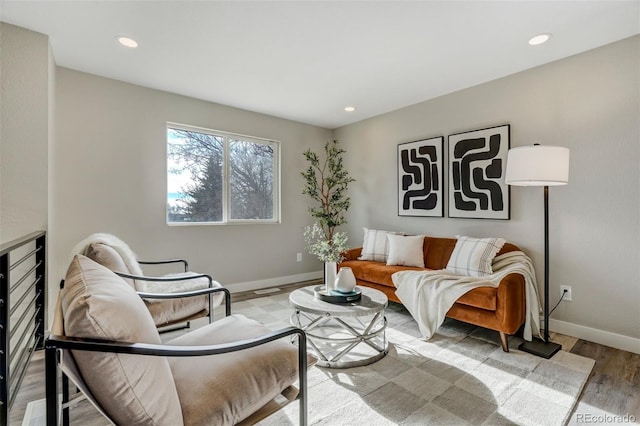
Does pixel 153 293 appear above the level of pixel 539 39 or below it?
below

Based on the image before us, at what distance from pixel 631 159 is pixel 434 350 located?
2.13m

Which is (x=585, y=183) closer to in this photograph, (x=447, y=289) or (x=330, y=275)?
(x=447, y=289)

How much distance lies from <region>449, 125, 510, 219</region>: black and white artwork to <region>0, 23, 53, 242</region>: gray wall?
3.82 meters

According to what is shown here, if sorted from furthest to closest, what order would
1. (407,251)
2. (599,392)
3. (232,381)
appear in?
(407,251)
(599,392)
(232,381)

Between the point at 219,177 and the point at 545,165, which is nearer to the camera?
the point at 545,165

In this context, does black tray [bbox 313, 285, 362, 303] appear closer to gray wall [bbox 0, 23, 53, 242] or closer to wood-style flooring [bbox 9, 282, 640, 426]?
wood-style flooring [bbox 9, 282, 640, 426]

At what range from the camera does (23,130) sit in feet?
7.68

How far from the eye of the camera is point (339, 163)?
15.4 ft

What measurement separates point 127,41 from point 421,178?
3.23m

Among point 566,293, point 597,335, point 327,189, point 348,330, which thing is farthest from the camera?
point 327,189

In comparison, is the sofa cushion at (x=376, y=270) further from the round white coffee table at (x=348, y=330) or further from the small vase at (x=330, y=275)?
the small vase at (x=330, y=275)

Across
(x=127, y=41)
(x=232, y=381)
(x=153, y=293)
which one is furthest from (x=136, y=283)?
(x=127, y=41)

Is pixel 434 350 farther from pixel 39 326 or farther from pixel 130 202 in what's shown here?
pixel 130 202

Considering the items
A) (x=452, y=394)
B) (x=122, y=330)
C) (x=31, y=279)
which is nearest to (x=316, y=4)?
(x=122, y=330)
